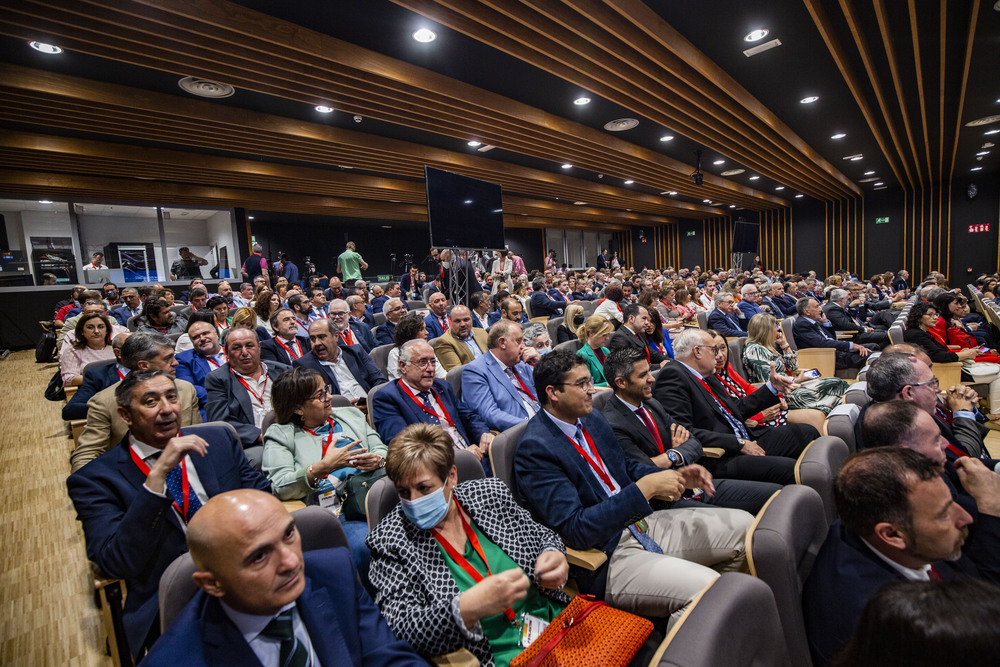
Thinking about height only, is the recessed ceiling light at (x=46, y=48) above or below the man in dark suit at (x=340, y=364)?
above

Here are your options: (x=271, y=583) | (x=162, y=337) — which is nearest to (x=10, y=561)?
(x=162, y=337)

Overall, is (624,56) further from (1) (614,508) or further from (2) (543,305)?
(1) (614,508)

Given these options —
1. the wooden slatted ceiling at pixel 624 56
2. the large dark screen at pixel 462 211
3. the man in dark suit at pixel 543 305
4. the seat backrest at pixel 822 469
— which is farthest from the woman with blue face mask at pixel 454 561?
the man in dark suit at pixel 543 305

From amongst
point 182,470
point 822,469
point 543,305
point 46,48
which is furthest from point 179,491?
point 543,305

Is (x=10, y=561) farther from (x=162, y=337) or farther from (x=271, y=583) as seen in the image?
(x=271, y=583)

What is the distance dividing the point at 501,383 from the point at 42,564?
8.40 ft

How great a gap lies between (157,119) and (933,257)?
18.6 m

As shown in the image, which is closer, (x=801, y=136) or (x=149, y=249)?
(x=801, y=136)

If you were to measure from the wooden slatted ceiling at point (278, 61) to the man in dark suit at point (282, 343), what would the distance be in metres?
2.14

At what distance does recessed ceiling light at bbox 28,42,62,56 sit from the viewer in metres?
3.88

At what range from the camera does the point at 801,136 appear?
27.4 feet

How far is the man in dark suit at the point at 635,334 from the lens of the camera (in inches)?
153

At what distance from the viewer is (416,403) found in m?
2.64

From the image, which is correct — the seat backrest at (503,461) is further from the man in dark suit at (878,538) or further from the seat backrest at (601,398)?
the man in dark suit at (878,538)
